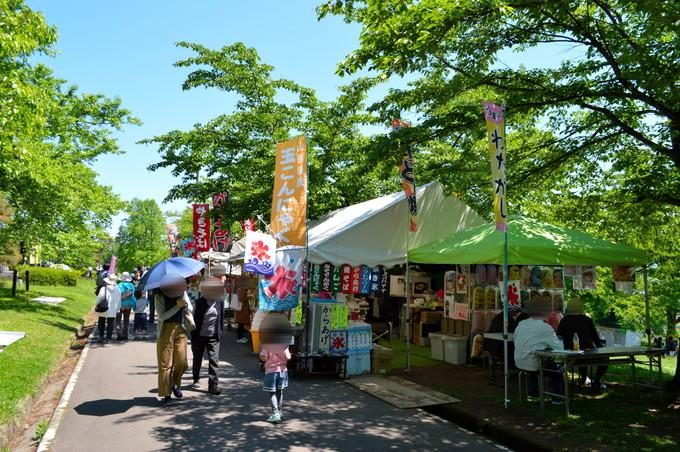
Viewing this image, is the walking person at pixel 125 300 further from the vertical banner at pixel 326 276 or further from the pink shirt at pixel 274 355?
the pink shirt at pixel 274 355

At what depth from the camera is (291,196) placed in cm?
923

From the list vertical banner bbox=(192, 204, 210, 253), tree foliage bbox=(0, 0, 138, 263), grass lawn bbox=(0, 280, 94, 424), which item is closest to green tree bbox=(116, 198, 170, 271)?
tree foliage bbox=(0, 0, 138, 263)

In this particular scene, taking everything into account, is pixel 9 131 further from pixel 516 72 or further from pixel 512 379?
pixel 512 379

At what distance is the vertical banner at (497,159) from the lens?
7.19 metres

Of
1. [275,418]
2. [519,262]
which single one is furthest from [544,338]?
[275,418]

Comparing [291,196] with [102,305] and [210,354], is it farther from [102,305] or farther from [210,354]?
[102,305]

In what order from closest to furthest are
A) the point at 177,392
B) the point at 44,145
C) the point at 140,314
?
the point at 177,392, the point at 140,314, the point at 44,145

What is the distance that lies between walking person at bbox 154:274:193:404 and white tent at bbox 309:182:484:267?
2.84 meters

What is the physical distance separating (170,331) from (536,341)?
529 centimetres

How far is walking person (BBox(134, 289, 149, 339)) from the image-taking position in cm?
1426

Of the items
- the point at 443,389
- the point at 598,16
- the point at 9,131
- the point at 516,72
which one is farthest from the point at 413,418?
the point at 9,131

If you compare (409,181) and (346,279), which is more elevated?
(409,181)

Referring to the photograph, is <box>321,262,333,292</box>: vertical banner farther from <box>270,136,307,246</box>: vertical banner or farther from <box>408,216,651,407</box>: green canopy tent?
<box>408,216,651,407</box>: green canopy tent

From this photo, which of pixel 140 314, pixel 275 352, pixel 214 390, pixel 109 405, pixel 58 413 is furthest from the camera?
pixel 140 314
